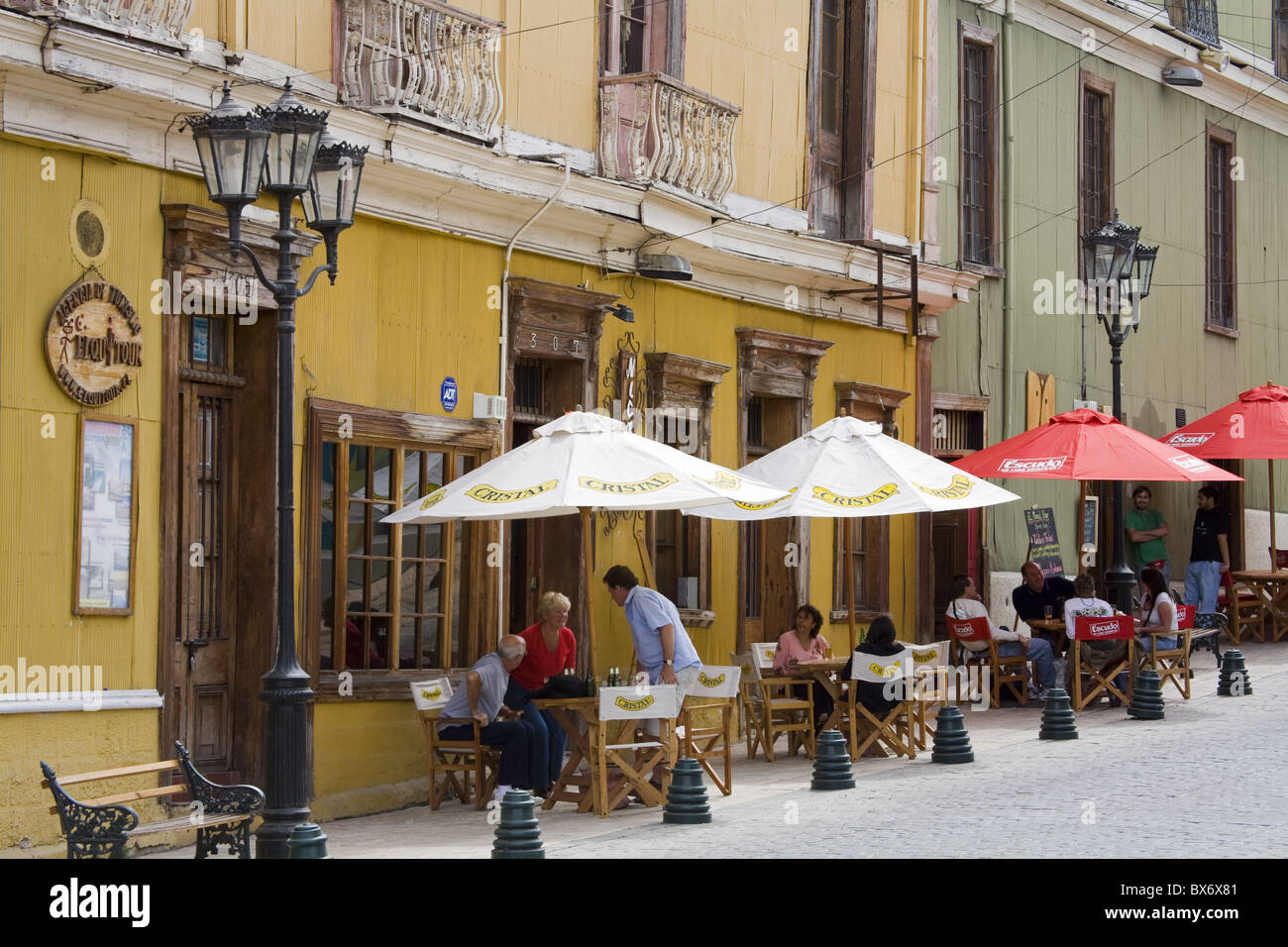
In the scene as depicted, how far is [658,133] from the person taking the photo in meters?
16.1

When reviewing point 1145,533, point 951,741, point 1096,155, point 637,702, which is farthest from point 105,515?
point 1096,155

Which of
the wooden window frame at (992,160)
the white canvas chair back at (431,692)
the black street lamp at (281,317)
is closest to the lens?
the black street lamp at (281,317)

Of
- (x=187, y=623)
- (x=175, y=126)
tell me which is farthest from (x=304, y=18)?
(x=187, y=623)

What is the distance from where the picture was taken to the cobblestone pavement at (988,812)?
10336 mm

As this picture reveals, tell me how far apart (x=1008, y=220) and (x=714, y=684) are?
34.2 feet

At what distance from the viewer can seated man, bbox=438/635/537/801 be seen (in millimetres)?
12789

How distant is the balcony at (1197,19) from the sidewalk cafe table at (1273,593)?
7100 mm

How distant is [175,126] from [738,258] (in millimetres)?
6754

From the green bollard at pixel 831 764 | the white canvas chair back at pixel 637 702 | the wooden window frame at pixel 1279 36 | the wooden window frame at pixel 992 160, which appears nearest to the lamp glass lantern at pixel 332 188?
the white canvas chair back at pixel 637 702

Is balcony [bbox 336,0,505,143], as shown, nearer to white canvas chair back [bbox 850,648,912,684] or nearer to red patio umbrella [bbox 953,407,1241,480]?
white canvas chair back [bbox 850,648,912,684]

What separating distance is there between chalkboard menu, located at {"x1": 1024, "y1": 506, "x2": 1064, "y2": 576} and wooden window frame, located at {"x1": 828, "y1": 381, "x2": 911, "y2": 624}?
2957 millimetres

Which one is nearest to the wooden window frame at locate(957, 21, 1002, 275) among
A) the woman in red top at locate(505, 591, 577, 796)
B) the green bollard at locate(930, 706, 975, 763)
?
the green bollard at locate(930, 706, 975, 763)

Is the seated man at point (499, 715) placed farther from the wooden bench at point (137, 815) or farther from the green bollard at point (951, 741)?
the green bollard at point (951, 741)

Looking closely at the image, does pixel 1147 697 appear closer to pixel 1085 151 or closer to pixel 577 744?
pixel 577 744
